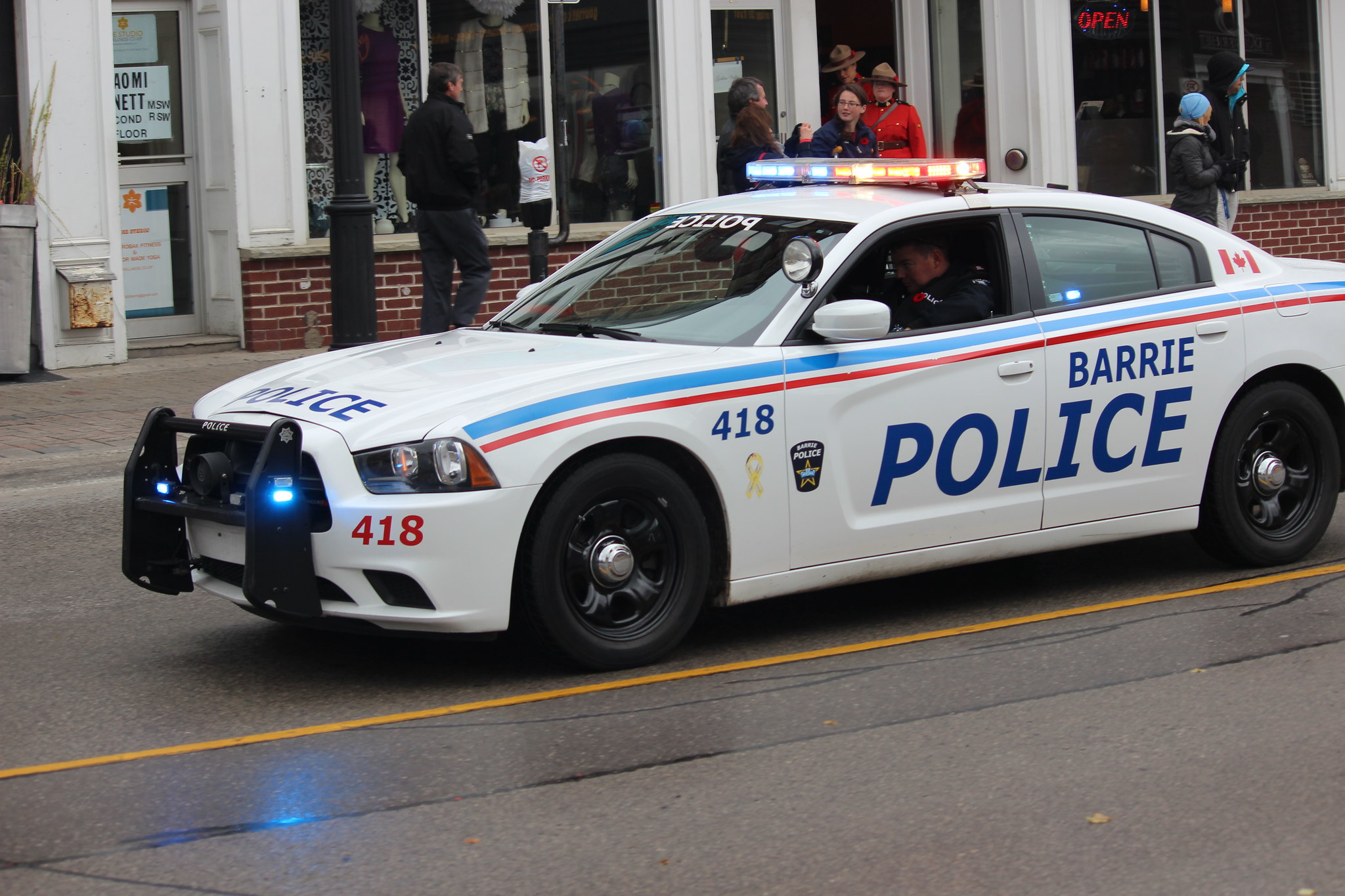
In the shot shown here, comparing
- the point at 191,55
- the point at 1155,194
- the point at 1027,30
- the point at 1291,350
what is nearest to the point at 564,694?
the point at 1291,350

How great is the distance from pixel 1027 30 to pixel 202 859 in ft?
52.8

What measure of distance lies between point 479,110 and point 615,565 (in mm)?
10879

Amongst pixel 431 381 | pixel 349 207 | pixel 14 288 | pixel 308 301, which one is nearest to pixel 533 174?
pixel 308 301

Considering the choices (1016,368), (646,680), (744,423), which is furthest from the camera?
(1016,368)

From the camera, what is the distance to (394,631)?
17.3 ft

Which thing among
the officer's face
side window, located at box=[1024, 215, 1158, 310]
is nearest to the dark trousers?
the officer's face

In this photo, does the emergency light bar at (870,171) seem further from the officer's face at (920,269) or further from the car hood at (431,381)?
the car hood at (431,381)

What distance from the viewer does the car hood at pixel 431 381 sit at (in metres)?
5.22

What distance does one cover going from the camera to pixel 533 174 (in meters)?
14.3

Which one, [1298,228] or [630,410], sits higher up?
[1298,228]

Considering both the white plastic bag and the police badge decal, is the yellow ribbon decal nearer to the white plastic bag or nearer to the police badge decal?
the police badge decal

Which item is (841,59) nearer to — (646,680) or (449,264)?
(449,264)

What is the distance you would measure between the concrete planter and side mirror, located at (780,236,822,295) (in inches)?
343

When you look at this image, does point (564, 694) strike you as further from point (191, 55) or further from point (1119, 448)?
point (191, 55)
